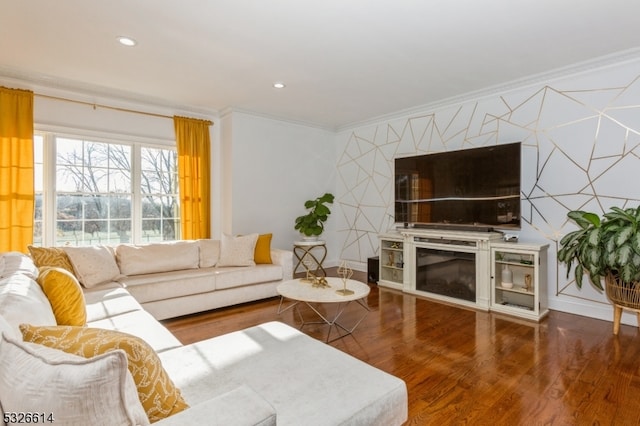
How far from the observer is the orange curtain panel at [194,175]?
4734mm

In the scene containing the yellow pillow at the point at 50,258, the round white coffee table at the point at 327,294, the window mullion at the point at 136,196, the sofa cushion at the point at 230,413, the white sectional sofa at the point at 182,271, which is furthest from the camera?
the window mullion at the point at 136,196

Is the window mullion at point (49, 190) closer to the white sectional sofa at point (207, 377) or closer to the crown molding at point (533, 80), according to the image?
the white sectional sofa at point (207, 377)

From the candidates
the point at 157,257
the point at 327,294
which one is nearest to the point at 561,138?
the point at 327,294

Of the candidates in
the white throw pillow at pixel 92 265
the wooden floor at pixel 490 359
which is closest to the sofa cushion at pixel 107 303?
the white throw pillow at pixel 92 265

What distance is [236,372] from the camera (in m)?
1.48

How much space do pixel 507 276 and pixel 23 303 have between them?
4001mm

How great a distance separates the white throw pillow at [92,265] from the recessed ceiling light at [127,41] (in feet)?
6.30

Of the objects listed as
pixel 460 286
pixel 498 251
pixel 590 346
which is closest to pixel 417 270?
pixel 460 286

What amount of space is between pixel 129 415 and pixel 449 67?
3808 mm

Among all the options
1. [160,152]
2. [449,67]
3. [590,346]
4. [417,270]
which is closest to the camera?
[590,346]

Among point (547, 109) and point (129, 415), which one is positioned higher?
point (547, 109)

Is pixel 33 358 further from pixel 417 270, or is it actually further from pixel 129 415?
pixel 417 270

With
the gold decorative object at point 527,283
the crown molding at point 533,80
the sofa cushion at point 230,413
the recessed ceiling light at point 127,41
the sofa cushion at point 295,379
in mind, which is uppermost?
the recessed ceiling light at point 127,41

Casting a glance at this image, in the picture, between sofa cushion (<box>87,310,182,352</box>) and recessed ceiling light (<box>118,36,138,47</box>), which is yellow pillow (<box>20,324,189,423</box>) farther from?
recessed ceiling light (<box>118,36,138,47</box>)
